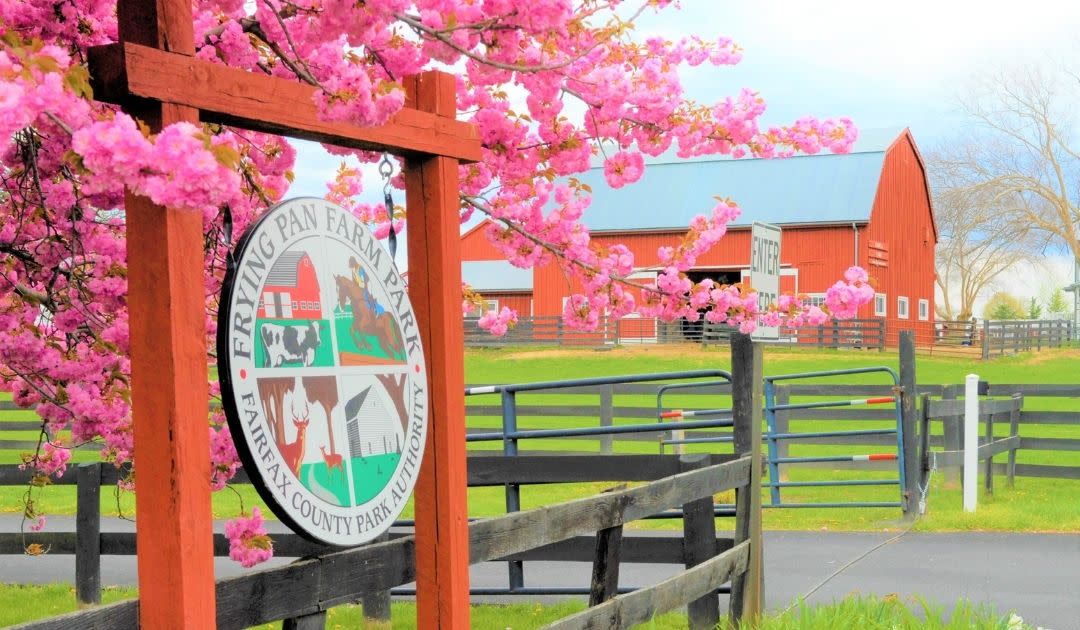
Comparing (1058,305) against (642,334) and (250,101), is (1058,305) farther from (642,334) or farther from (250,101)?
(250,101)

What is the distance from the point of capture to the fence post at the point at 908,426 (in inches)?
453

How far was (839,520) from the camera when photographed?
1223 cm

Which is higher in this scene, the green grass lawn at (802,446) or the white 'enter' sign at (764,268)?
the white 'enter' sign at (764,268)

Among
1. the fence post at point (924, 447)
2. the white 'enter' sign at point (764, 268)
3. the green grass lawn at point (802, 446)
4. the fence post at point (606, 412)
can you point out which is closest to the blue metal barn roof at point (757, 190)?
the green grass lawn at point (802, 446)

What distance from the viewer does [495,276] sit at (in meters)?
48.9

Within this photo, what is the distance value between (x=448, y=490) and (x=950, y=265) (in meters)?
68.3

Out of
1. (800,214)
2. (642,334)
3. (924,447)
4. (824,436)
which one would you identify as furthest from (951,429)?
(642,334)

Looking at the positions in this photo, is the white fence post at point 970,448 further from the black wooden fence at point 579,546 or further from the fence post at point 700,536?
the fence post at point 700,536

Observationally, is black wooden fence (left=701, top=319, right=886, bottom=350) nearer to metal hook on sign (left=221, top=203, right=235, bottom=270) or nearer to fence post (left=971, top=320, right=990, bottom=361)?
fence post (left=971, top=320, right=990, bottom=361)

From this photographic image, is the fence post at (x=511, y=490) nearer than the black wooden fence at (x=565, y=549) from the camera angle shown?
No

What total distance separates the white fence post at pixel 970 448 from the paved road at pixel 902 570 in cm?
127

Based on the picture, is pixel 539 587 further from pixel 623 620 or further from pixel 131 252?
pixel 131 252

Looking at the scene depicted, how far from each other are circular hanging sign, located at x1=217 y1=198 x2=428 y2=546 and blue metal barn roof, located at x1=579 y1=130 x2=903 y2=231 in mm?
36760

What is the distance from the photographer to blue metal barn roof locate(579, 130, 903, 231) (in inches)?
1571
